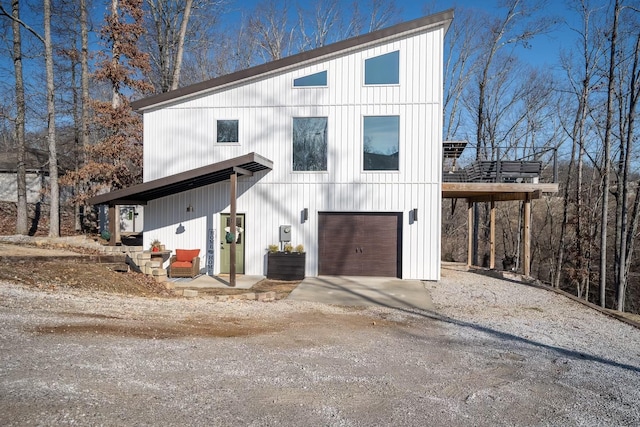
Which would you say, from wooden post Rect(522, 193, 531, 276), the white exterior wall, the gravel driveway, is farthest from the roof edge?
the gravel driveway

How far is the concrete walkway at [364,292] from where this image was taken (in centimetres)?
855

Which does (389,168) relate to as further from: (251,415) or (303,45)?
(303,45)

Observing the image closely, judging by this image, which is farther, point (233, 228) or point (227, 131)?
point (227, 131)

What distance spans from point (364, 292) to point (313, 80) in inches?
254

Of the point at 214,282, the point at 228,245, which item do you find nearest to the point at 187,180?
the point at 228,245

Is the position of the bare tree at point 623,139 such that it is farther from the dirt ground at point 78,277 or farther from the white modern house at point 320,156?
the dirt ground at point 78,277

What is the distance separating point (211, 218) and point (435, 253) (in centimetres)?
673

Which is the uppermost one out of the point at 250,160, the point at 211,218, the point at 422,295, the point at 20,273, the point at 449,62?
the point at 449,62

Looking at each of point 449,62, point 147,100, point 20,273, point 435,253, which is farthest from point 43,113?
point 449,62

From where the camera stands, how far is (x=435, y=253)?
1131 cm

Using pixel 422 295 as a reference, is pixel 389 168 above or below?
above

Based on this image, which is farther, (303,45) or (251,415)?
(303,45)

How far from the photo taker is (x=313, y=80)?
38.9ft

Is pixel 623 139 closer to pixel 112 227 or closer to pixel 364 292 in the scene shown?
pixel 364 292
